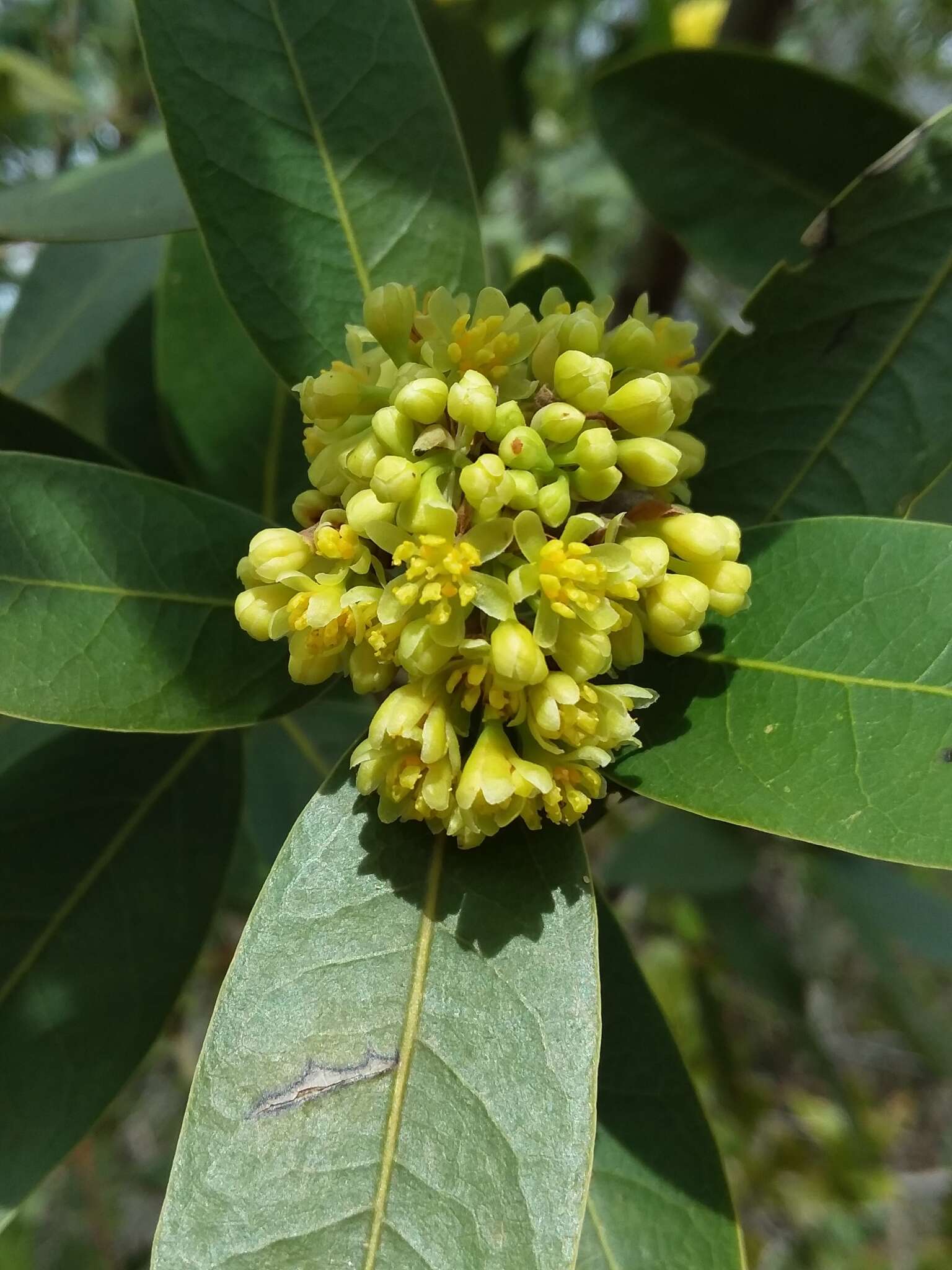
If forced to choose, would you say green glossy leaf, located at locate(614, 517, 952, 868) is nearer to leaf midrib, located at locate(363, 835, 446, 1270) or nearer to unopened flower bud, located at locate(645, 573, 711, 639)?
unopened flower bud, located at locate(645, 573, 711, 639)

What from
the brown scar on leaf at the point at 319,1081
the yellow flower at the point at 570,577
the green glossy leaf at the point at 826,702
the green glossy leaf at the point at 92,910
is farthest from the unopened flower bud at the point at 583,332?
the green glossy leaf at the point at 92,910

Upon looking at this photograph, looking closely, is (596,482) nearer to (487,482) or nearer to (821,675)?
(487,482)

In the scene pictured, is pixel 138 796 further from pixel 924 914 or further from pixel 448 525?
pixel 924 914

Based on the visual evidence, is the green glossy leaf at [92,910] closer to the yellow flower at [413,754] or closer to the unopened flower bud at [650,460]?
the yellow flower at [413,754]

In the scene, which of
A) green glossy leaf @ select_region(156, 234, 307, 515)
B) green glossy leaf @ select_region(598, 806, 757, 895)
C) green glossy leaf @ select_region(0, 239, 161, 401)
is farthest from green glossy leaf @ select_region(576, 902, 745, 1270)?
green glossy leaf @ select_region(0, 239, 161, 401)

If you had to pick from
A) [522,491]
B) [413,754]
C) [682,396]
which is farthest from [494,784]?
[682,396]
